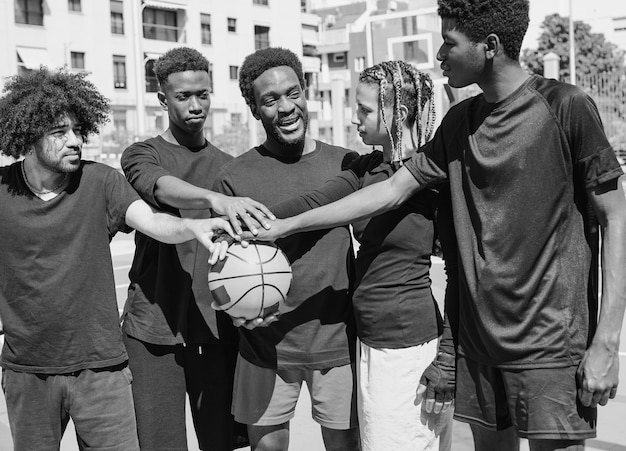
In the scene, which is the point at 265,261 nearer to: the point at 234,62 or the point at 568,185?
the point at 568,185

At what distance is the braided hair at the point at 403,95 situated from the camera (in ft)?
11.6

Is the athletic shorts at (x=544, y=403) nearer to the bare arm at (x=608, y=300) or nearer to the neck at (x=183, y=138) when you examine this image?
the bare arm at (x=608, y=300)

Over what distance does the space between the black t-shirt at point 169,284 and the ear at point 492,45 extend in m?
1.67

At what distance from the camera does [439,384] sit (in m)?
3.21

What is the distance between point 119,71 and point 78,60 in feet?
7.27

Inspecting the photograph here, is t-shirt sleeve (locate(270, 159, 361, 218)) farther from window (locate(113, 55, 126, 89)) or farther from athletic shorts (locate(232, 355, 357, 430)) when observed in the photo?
window (locate(113, 55, 126, 89))

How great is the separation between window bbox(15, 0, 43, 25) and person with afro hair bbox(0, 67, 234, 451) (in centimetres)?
3472

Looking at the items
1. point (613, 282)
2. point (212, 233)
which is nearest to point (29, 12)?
point (212, 233)

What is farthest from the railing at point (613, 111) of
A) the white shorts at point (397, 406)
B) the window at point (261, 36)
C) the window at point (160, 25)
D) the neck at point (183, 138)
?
the white shorts at point (397, 406)

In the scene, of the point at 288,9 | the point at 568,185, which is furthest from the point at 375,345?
the point at 288,9

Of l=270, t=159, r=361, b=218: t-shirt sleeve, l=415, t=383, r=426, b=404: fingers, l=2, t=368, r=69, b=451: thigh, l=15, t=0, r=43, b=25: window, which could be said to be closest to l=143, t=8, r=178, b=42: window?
l=15, t=0, r=43, b=25: window

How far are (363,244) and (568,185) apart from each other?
1.02 metres

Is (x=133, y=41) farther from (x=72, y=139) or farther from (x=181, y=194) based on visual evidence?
(x=181, y=194)

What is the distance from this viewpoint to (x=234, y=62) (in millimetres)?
45562
